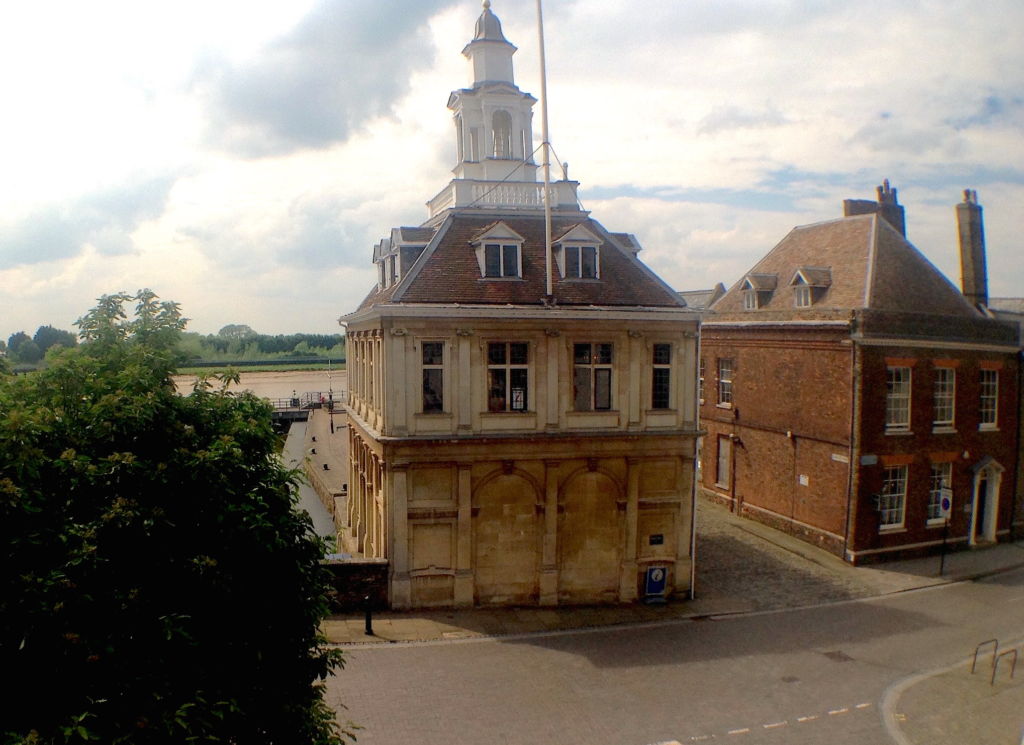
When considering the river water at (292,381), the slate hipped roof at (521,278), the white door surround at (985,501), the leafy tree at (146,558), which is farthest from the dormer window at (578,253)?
the river water at (292,381)

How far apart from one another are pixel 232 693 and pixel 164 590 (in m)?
1.43

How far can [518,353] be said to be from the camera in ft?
67.5

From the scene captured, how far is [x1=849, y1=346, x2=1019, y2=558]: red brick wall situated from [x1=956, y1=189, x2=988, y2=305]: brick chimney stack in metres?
3.62

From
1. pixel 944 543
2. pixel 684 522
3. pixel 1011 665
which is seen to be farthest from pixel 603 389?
pixel 944 543

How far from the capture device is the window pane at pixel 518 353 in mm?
20516

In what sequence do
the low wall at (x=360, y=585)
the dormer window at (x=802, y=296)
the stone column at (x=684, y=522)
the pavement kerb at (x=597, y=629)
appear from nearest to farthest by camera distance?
the pavement kerb at (x=597, y=629)
the low wall at (x=360, y=585)
the stone column at (x=684, y=522)
the dormer window at (x=802, y=296)

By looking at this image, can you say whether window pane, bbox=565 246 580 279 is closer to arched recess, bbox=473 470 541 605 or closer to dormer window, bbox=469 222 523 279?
dormer window, bbox=469 222 523 279

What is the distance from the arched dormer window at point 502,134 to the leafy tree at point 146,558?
17.6m

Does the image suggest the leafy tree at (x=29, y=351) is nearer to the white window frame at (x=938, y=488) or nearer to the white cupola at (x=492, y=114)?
the white cupola at (x=492, y=114)

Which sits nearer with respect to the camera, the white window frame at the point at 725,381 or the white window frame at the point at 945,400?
the white window frame at the point at 945,400

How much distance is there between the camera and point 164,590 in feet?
26.9

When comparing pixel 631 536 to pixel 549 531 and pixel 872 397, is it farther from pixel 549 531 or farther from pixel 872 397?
pixel 872 397

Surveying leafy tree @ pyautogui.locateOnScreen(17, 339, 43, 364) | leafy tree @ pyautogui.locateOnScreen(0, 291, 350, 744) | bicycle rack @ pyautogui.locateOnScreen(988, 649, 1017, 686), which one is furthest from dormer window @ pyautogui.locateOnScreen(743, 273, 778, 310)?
leafy tree @ pyautogui.locateOnScreen(17, 339, 43, 364)

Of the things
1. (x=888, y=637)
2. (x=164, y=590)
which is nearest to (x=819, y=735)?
(x=888, y=637)
